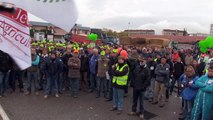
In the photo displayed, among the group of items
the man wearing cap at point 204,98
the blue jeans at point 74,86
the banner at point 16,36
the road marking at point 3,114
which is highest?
the banner at point 16,36

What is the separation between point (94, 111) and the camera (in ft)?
24.0

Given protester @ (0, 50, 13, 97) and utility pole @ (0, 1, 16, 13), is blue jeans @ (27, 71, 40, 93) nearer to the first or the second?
protester @ (0, 50, 13, 97)

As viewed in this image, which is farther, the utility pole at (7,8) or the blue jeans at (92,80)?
the blue jeans at (92,80)

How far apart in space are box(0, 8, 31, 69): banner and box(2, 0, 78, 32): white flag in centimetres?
15

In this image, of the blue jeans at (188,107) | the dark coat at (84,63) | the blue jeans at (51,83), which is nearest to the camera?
the blue jeans at (188,107)

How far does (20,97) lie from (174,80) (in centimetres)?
573

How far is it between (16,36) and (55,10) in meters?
0.67

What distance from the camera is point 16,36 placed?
3496 millimetres

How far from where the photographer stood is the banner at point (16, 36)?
342 centimetres

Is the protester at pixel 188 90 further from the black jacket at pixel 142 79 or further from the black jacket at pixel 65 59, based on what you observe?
the black jacket at pixel 65 59

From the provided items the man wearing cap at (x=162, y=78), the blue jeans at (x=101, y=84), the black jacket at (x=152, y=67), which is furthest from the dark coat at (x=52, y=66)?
the man wearing cap at (x=162, y=78)

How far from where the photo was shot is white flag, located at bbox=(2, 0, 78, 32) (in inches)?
136

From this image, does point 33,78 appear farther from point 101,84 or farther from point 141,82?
point 141,82

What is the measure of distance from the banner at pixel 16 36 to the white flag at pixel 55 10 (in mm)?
152
